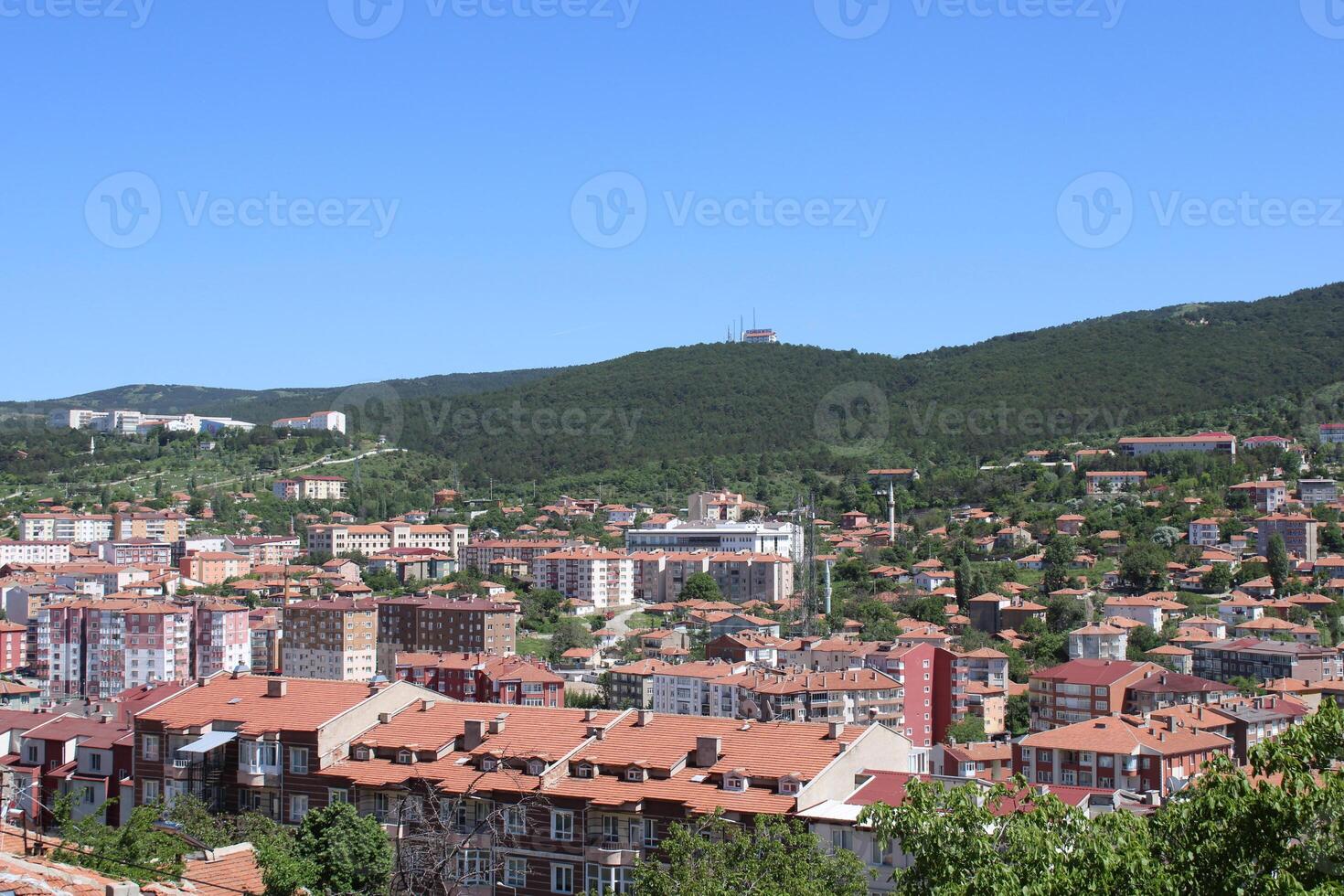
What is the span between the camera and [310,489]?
71.3 metres

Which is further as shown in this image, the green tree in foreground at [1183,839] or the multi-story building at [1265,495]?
the multi-story building at [1265,495]

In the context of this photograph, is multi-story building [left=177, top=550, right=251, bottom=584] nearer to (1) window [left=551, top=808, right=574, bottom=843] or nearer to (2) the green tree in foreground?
(1) window [left=551, top=808, right=574, bottom=843]

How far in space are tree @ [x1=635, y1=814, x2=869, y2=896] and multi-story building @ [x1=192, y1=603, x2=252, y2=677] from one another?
30.0 meters

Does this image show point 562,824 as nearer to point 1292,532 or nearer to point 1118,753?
point 1118,753

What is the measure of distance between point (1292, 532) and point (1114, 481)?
11904mm

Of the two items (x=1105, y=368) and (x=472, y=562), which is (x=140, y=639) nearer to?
(x=472, y=562)

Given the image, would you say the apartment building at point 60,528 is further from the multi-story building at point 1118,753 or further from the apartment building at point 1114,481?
the multi-story building at point 1118,753

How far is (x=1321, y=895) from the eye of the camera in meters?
5.35

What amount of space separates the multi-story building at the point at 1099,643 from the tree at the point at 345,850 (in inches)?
1013

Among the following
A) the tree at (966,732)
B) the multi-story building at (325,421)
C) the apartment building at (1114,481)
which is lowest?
the tree at (966,732)

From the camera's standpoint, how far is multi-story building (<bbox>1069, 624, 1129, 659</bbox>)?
3409 cm

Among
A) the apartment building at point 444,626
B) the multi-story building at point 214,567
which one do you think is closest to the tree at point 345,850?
the apartment building at point 444,626

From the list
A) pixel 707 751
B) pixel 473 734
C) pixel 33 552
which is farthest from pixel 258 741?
pixel 33 552

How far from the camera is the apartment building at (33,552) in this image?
56688 mm
